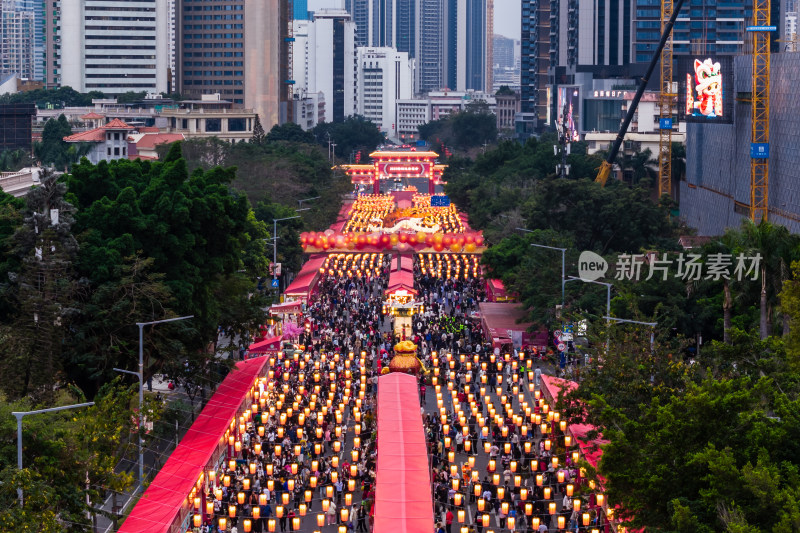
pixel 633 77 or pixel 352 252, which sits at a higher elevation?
pixel 633 77

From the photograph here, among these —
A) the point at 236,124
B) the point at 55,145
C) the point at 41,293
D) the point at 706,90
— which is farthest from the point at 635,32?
the point at 41,293

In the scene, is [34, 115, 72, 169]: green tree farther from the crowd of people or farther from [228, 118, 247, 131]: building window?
the crowd of people

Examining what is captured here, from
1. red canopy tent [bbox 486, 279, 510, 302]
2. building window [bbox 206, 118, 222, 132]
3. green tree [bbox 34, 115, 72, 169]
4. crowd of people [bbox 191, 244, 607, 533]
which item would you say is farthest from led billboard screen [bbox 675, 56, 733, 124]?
building window [bbox 206, 118, 222, 132]

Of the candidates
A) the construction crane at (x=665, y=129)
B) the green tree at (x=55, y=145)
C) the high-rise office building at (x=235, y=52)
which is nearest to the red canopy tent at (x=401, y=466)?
the construction crane at (x=665, y=129)

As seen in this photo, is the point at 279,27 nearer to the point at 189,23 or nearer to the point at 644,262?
the point at 189,23

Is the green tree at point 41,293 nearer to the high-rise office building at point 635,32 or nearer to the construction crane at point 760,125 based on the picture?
the construction crane at point 760,125

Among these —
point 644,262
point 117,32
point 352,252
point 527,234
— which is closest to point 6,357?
point 644,262
